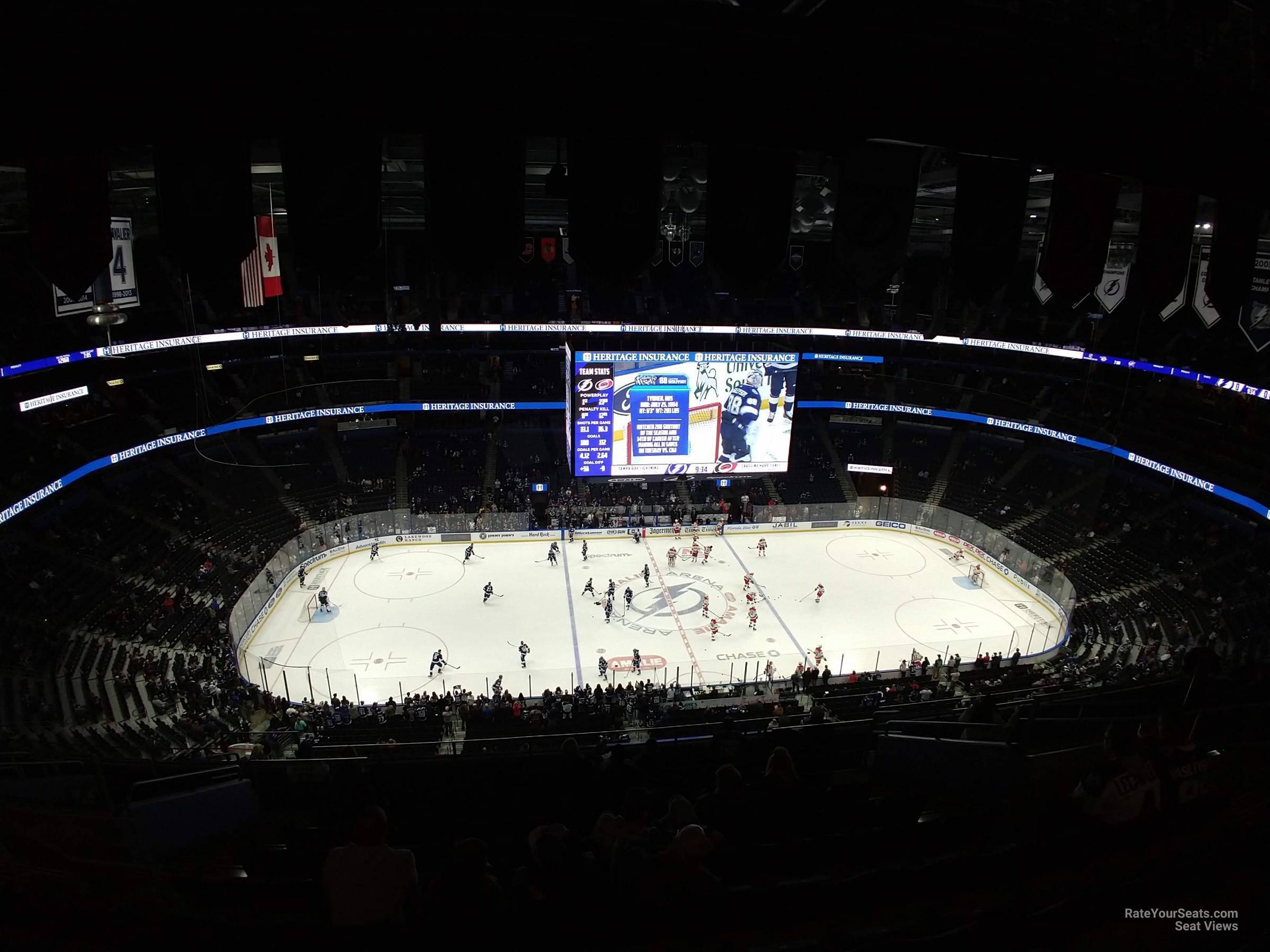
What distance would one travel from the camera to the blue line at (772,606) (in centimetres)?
2172

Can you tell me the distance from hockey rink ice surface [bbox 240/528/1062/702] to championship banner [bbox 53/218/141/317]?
10538 millimetres

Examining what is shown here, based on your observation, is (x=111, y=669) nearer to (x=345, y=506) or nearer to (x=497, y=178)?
(x=345, y=506)

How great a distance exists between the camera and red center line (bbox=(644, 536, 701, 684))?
2023 centimetres

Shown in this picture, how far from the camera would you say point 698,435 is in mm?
27812

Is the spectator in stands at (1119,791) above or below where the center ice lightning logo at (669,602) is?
above

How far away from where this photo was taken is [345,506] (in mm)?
29391

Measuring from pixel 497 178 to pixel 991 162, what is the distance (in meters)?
3.26

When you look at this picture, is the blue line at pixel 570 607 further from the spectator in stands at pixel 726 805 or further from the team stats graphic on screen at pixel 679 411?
the spectator in stands at pixel 726 805

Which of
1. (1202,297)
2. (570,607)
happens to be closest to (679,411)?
(570,607)

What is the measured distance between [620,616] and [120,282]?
18466 mm

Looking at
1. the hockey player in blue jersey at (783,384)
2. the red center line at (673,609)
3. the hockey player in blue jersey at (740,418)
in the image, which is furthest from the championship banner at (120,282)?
the hockey player in blue jersey at (783,384)

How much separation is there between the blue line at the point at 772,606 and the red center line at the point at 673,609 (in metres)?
3.21

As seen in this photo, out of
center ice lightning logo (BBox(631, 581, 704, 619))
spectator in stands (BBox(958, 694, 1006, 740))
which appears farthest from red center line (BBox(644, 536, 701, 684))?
spectator in stands (BBox(958, 694, 1006, 740))

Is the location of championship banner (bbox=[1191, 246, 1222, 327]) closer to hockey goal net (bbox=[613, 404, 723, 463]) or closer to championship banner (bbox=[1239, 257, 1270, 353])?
championship banner (bbox=[1239, 257, 1270, 353])
